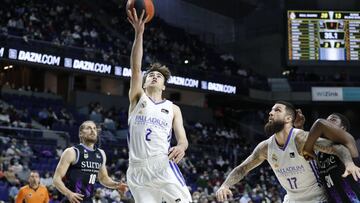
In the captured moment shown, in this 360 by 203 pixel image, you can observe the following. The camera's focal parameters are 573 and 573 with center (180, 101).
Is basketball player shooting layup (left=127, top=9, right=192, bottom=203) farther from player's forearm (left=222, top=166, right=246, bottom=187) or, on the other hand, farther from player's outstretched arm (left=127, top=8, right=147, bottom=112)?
player's forearm (left=222, top=166, right=246, bottom=187)

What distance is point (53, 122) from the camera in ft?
61.0

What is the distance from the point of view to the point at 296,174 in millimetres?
5262

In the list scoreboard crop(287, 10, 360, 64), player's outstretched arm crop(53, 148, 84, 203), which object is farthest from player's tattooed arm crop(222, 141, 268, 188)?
scoreboard crop(287, 10, 360, 64)

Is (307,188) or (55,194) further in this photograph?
(55,194)

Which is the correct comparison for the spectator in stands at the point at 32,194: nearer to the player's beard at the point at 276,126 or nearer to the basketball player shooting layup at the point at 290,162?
the basketball player shooting layup at the point at 290,162

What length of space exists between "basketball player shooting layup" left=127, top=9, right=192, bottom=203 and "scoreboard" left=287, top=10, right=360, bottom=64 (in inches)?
587

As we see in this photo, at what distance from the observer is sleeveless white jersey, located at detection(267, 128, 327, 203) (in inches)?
205

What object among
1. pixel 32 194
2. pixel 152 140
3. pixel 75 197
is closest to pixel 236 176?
pixel 152 140

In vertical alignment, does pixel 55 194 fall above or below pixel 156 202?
below

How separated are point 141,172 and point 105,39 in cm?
1832

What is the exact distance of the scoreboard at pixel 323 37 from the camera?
19766 mm

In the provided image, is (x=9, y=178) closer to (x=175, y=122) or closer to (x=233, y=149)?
(x=175, y=122)

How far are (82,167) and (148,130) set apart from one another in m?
1.96

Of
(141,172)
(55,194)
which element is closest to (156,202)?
(141,172)
